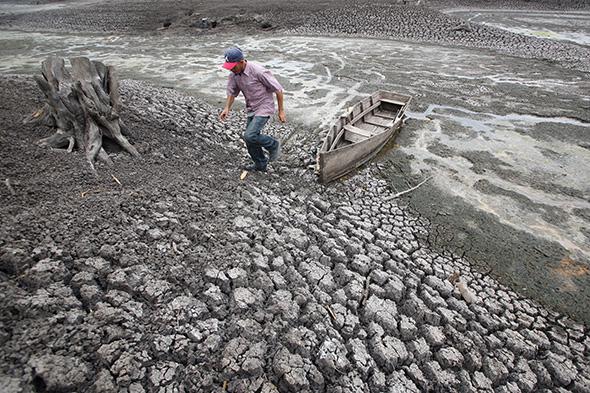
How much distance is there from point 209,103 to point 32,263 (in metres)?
6.86

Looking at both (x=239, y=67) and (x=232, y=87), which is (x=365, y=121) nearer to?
(x=232, y=87)

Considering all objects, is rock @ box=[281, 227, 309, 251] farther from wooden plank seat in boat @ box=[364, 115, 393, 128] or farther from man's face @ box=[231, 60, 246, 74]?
wooden plank seat in boat @ box=[364, 115, 393, 128]

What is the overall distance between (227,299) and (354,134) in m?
4.56

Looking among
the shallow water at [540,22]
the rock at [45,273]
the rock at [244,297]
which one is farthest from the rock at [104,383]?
the shallow water at [540,22]

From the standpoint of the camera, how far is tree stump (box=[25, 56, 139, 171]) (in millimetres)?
5023

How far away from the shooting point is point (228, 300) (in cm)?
344

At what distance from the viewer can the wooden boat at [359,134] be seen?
584 cm

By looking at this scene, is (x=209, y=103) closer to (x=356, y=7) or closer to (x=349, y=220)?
(x=349, y=220)

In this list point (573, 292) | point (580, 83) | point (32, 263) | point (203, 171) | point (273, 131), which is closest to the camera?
point (32, 263)

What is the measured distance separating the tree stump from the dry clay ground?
0.28 meters

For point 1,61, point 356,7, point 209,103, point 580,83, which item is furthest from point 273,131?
point 356,7

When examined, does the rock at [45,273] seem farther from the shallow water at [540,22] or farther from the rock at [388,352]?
the shallow water at [540,22]

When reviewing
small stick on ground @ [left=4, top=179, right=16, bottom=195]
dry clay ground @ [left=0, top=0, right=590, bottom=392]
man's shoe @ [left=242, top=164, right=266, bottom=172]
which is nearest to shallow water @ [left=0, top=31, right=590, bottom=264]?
dry clay ground @ [left=0, top=0, right=590, bottom=392]

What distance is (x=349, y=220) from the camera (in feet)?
16.8
